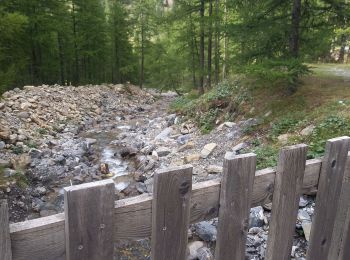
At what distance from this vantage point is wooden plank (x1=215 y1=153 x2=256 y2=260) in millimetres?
1524

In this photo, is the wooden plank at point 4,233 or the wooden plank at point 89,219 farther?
the wooden plank at point 89,219

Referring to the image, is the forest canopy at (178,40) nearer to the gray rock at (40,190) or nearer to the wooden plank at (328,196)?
the gray rock at (40,190)

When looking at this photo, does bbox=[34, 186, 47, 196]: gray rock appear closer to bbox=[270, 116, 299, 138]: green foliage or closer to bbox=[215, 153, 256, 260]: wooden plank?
bbox=[270, 116, 299, 138]: green foliage

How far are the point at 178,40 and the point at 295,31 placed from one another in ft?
49.0

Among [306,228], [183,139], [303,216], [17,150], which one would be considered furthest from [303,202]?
[17,150]

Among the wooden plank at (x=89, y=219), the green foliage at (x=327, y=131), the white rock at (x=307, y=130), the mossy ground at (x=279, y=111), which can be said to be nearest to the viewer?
the wooden plank at (x=89, y=219)

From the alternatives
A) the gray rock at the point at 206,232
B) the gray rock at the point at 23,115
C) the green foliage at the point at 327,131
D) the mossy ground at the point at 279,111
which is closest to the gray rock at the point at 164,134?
the mossy ground at the point at 279,111

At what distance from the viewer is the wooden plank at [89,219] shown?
4.00 feet

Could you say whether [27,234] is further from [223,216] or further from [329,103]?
[329,103]

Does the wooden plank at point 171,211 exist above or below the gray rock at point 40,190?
above

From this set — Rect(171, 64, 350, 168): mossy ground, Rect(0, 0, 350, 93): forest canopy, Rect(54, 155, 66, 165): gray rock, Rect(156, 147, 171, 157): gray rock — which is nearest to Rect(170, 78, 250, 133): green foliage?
Rect(171, 64, 350, 168): mossy ground

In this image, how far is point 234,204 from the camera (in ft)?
5.17

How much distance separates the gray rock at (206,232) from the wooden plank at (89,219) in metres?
3.29

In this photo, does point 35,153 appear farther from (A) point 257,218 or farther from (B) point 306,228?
(B) point 306,228
